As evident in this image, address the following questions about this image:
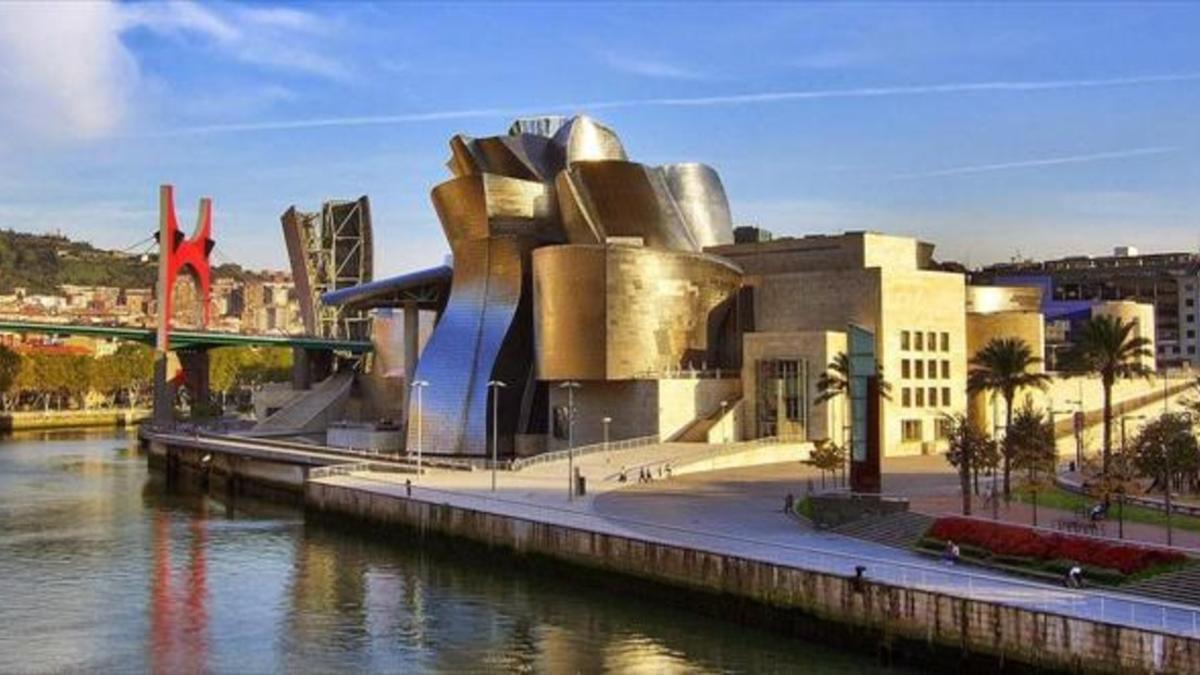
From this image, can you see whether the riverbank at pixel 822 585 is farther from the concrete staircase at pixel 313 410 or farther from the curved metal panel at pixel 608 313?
the concrete staircase at pixel 313 410

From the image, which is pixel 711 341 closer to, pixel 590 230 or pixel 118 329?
pixel 590 230

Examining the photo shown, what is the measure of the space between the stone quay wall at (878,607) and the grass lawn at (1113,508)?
39.5 ft

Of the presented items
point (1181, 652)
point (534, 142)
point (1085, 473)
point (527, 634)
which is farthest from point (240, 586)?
point (534, 142)

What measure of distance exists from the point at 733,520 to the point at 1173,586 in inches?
612

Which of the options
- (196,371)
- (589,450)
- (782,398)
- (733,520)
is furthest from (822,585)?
(196,371)

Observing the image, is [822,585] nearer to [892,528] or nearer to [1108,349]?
[892,528]

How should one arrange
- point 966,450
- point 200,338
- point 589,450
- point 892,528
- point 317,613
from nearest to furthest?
point 317,613 < point 892,528 < point 966,450 < point 589,450 < point 200,338

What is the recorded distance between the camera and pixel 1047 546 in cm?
3159

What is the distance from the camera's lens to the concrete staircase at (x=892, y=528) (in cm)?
3700

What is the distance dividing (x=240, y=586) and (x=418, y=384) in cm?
3024

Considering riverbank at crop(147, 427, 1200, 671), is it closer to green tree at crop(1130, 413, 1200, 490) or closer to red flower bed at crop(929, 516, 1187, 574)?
red flower bed at crop(929, 516, 1187, 574)

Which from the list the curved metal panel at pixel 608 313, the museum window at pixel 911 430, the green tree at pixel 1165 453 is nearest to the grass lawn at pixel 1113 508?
the green tree at pixel 1165 453

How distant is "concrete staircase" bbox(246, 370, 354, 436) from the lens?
100938 mm

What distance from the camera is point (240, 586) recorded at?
39031 millimetres
